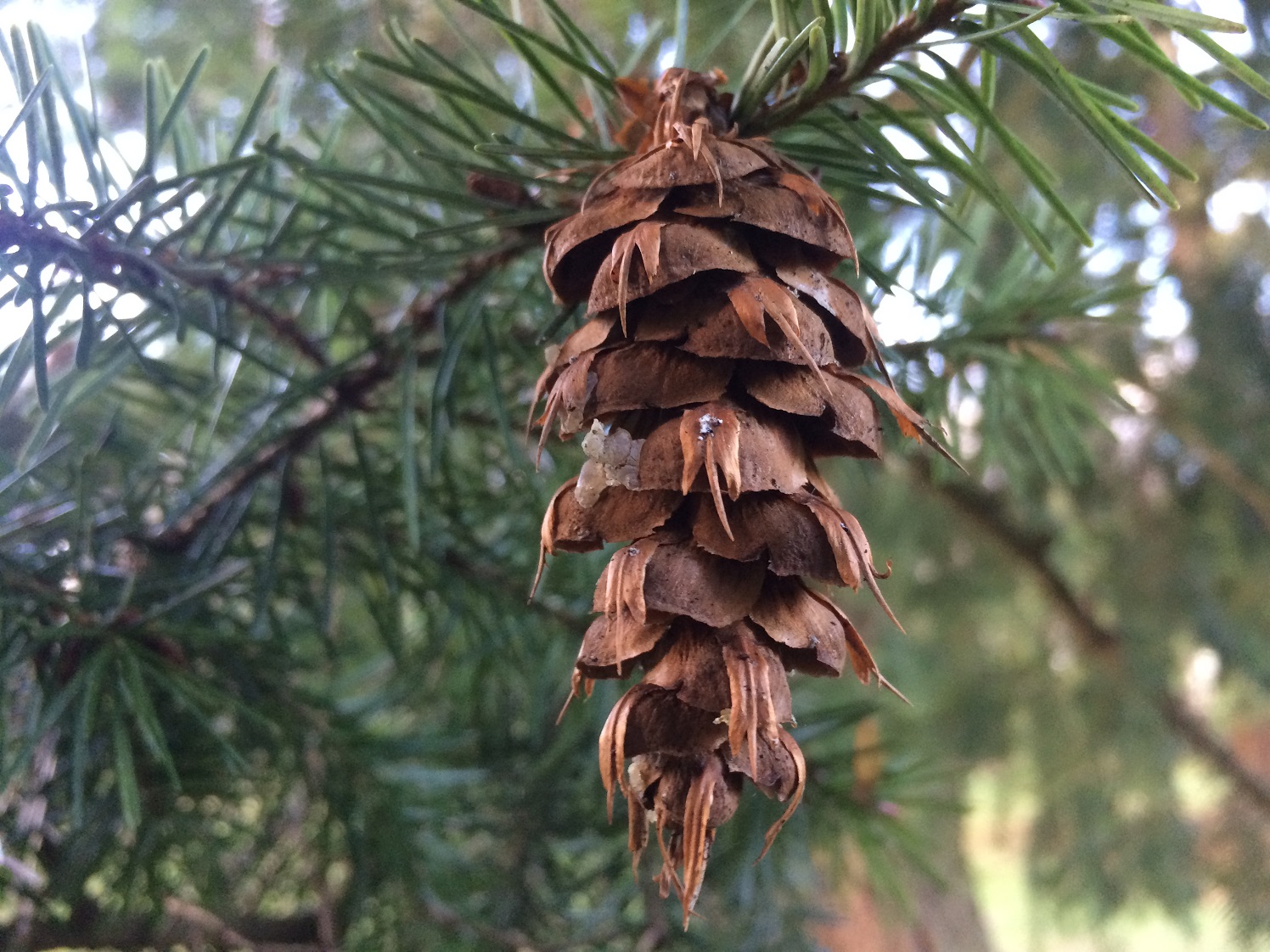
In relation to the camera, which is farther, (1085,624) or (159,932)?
(1085,624)

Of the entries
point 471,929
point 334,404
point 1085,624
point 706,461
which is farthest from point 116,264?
point 1085,624

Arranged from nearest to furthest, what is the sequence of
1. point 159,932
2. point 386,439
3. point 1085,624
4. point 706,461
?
point 706,461 < point 159,932 < point 386,439 < point 1085,624

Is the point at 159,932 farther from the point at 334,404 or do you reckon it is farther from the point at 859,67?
the point at 859,67

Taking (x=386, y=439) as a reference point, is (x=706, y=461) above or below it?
below

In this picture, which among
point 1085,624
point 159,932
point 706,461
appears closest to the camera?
point 706,461

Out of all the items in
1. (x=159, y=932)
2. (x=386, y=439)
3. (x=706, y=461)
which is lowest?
(x=159, y=932)

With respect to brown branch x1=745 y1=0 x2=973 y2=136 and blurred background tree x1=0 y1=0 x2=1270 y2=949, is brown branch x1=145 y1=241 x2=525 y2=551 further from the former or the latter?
brown branch x1=745 y1=0 x2=973 y2=136

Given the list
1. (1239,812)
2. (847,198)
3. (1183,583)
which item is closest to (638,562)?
(847,198)

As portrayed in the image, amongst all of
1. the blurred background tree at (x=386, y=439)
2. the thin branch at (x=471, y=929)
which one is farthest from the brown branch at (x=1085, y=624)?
the thin branch at (x=471, y=929)

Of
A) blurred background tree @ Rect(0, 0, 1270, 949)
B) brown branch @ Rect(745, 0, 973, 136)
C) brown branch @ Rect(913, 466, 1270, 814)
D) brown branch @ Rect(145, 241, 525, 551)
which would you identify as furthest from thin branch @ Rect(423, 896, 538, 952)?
brown branch @ Rect(913, 466, 1270, 814)
